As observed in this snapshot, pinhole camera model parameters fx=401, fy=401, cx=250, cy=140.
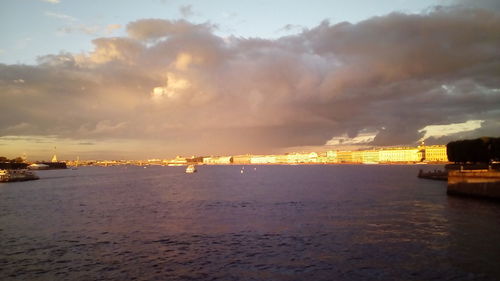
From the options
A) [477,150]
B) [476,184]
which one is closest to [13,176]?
[476,184]

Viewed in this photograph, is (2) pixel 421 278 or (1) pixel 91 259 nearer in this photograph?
(2) pixel 421 278

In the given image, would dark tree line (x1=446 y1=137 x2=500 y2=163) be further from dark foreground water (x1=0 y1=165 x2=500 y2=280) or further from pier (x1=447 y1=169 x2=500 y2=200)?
dark foreground water (x1=0 y1=165 x2=500 y2=280)

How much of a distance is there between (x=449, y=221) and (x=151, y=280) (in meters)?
28.9

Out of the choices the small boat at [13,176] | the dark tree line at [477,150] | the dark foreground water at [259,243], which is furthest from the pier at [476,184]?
the small boat at [13,176]

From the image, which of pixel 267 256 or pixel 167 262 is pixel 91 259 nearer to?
pixel 167 262

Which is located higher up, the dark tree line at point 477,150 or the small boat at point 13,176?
the dark tree line at point 477,150

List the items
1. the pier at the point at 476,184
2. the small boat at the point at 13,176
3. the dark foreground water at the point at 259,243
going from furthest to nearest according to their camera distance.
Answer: the small boat at the point at 13,176, the pier at the point at 476,184, the dark foreground water at the point at 259,243

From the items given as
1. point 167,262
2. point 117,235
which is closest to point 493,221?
point 167,262

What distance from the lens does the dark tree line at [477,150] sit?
8106cm

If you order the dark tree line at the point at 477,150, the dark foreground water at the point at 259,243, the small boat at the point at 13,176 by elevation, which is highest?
the dark tree line at the point at 477,150

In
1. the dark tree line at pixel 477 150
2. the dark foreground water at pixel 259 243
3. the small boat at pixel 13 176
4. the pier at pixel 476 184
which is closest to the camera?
the dark foreground water at pixel 259 243

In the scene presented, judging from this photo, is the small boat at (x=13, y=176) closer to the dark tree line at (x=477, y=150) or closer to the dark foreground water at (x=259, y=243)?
the dark foreground water at (x=259, y=243)

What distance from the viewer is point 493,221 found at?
120 ft

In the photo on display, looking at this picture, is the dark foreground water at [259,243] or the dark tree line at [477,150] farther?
the dark tree line at [477,150]
